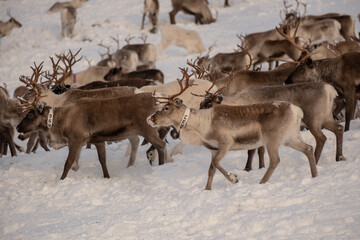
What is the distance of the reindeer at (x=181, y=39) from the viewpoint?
1773 centimetres

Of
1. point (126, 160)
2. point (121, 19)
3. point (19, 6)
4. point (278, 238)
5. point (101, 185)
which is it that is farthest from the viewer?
point (19, 6)

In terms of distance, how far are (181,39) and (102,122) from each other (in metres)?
10.8

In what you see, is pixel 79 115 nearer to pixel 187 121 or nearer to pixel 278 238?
pixel 187 121

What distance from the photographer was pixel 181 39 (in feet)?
59.2

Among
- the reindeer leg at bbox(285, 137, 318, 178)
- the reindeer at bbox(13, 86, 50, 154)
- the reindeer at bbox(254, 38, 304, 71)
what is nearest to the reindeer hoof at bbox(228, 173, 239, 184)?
the reindeer leg at bbox(285, 137, 318, 178)

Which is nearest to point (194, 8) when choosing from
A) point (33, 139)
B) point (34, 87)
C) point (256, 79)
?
point (33, 139)

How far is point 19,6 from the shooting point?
24672mm

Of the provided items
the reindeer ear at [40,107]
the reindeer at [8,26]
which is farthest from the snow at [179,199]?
the reindeer at [8,26]

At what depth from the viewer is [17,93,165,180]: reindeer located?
7.59 meters

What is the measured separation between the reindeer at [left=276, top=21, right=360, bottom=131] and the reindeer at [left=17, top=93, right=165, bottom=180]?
93.3 inches

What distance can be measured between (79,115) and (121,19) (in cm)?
1445

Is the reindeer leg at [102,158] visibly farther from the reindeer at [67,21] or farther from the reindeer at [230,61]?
the reindeer at [67,21]

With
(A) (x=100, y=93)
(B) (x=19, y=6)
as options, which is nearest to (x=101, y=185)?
(A) (x=100, y=93)

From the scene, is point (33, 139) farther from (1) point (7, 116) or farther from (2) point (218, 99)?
(2) point (218, 99)
